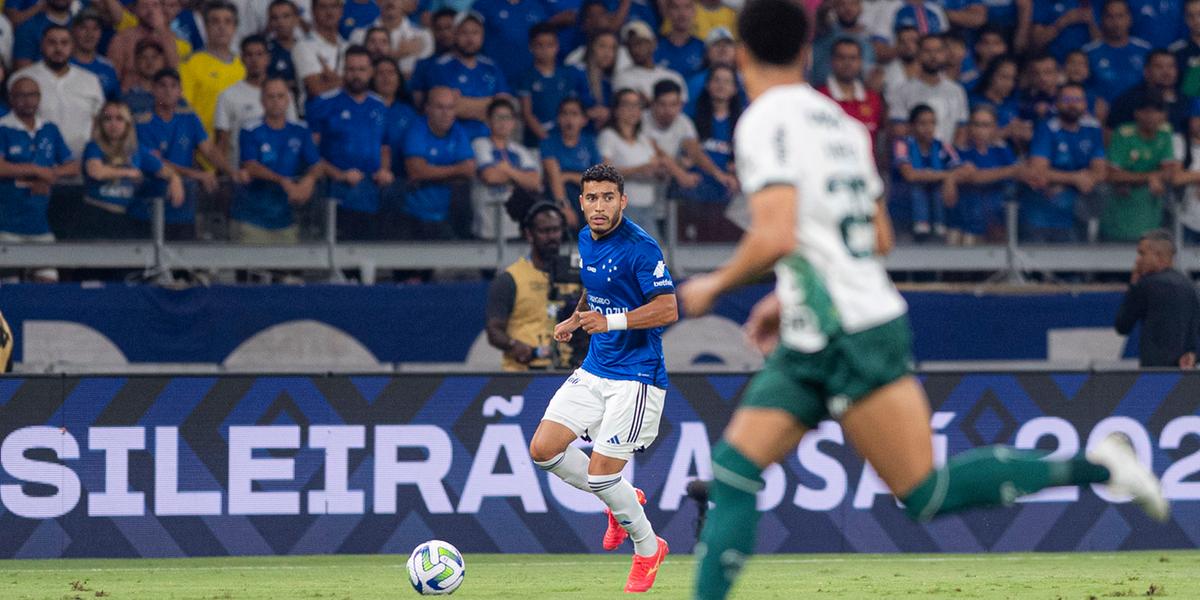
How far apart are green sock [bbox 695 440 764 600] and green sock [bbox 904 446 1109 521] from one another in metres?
0.54

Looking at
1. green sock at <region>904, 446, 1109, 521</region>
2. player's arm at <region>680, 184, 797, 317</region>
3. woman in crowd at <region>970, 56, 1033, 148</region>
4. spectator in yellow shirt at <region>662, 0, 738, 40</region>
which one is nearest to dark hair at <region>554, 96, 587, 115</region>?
spectator in yellow shirt at <region>662, 0, 738, 40</region>

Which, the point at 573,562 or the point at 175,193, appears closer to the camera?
the point at 573,562

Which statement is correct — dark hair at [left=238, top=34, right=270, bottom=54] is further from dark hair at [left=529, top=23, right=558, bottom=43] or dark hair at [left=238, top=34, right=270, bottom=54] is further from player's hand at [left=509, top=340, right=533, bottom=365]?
player's hand at [left=509, top=340, right=533, bottom=365]

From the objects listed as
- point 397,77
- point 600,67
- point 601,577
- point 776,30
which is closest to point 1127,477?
point 776,30

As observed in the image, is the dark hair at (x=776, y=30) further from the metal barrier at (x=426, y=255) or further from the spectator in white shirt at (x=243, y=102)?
the spectator in white shirt at (x=243, y=102)

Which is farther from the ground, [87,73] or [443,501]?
[87,73]

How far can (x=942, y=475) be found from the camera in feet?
19.4

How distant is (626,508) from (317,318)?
5.22 metres

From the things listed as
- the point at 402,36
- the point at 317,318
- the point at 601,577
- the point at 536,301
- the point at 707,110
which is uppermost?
the point at 402,36

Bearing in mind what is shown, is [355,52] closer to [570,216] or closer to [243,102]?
[243,102]

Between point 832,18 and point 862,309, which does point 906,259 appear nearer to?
point 832,18

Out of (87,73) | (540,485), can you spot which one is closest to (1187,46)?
(540,485)

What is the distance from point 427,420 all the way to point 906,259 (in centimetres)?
497

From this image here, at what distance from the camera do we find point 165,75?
1448 centimetres
